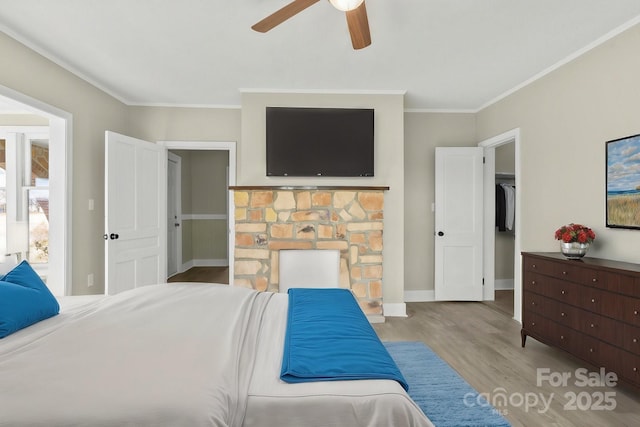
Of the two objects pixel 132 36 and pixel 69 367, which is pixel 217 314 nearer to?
pixel 69 367

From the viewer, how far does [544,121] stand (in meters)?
3.52

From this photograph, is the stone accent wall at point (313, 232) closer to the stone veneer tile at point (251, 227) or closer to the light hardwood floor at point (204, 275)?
the stone veneer tile at point (251, 227)

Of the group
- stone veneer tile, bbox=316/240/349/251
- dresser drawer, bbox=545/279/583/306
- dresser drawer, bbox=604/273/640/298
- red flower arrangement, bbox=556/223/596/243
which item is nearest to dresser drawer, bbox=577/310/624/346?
dresser drawer, bbox=545/279/583/306

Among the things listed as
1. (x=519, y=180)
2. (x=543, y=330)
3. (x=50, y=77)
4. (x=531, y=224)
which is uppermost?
(x=50, y=77)

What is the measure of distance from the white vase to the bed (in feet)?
7.36

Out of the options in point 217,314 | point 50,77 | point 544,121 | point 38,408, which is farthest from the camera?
point 544,121

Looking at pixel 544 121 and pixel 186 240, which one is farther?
pixel 186 240

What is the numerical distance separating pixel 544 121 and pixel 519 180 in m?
0.67

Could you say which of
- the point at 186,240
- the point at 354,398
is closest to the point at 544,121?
the point at 354,398

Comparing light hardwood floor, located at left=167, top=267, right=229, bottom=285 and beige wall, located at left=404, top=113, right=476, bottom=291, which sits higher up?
beige wall, located at left=404, top=113, right=476, bottom=291

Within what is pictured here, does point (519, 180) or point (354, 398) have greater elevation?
point (519, 180)

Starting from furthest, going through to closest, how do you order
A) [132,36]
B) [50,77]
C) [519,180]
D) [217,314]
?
[519,180] → [50,77] → [132,36] → [217,314]

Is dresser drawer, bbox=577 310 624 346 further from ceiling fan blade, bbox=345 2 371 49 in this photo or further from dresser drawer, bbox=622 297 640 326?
ceiling fan blade, bbox=345 2 371 49

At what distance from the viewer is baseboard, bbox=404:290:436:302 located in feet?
15.8
